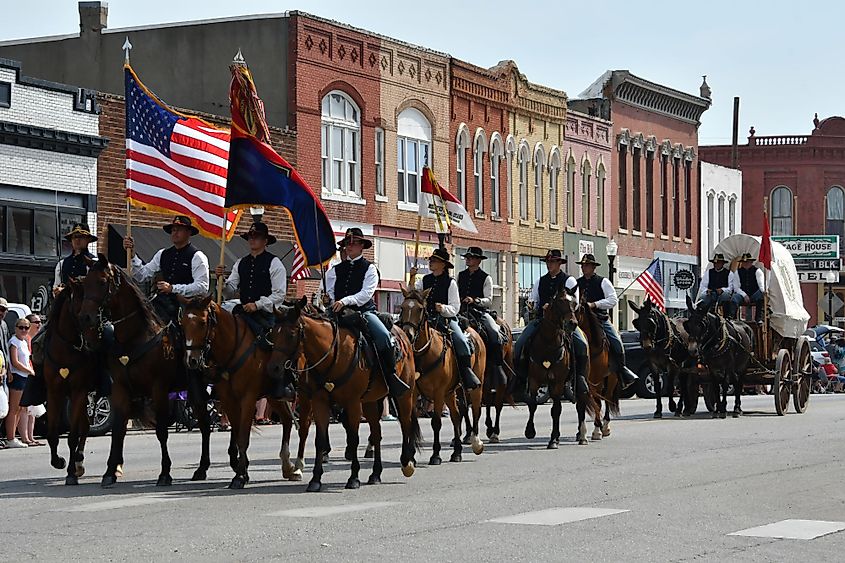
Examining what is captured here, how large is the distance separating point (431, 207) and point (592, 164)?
31759 millimetres

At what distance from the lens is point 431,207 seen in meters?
24.8

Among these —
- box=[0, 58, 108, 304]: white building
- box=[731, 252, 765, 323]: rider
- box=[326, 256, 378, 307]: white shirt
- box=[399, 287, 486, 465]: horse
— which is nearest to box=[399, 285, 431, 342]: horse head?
box=[399, 287, 486, 465]: horse

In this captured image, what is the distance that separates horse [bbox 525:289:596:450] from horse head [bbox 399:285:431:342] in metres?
3.31

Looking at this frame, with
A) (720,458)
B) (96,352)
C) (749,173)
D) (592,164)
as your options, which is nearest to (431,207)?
(720,458)

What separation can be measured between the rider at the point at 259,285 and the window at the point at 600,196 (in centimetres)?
4173

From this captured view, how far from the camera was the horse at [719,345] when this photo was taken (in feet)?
85.9

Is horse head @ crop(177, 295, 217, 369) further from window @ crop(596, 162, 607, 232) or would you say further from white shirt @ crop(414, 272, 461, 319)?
window @ crop(596, 162, 607, 232)

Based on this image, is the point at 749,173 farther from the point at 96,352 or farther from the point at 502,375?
the point at 96,352

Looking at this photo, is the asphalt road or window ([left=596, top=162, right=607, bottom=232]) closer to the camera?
the asphalt road

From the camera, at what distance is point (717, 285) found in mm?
27797

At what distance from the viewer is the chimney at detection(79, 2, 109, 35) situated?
43.1m

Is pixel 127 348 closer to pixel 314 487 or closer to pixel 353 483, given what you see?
pixel 314 487

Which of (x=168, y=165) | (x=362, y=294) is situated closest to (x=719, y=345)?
(x=168, y=165)

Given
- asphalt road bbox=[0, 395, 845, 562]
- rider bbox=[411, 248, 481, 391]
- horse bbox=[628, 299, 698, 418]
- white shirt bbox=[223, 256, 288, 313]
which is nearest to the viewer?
asphalt road bbox=[0, 395, 845, 562]
